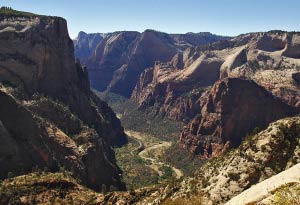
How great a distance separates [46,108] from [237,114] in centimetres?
8168

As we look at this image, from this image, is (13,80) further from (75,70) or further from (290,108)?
(290,108)

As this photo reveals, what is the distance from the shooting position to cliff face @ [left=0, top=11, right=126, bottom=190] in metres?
117

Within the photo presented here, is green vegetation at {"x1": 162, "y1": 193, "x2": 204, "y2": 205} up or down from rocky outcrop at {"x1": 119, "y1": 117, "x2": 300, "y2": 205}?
down

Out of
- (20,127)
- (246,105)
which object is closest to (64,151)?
(20,127)

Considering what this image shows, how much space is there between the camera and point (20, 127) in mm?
119688

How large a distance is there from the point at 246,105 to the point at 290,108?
21688 mm

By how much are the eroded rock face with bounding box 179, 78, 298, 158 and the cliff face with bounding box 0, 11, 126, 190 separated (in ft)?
148

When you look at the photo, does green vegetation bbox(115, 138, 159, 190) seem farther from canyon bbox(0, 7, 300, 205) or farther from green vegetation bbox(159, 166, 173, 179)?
green vegetation bbox(159, 166, 173, 179)

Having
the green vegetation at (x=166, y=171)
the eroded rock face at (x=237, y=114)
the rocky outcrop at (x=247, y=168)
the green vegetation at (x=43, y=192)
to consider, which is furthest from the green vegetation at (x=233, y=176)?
the eroded rock face at (x=237, y=114)

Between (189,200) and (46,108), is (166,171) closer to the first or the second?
(46,108)

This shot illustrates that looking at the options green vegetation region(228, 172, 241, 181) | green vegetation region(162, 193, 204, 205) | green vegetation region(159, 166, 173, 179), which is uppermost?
green vegetation region(228, 172, 241, 181)

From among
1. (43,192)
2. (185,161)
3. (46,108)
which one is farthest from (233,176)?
(185,161)

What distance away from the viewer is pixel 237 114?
616 ft

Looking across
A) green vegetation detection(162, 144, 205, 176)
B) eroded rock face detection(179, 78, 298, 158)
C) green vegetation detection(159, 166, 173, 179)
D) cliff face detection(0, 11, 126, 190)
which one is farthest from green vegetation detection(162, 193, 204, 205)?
eroded rock face detection(179, 78, 298, 158)
